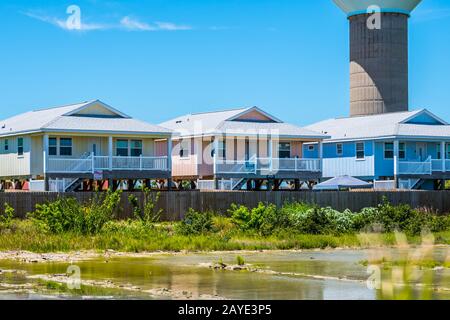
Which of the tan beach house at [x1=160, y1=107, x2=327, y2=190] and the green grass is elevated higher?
the tan beach house at [x1=160, y1=107, x2=327, y2=190]

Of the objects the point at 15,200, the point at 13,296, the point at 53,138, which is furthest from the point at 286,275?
the point at 53,138

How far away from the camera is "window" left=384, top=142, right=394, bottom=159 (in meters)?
70.1

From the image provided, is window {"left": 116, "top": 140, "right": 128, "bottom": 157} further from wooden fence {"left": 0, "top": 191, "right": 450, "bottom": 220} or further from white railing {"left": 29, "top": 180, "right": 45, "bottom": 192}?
wooden fence {"left": 0, "top": 191, "right": 450, "bottom": 220}

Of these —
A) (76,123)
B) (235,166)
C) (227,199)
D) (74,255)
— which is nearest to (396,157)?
(235,166)

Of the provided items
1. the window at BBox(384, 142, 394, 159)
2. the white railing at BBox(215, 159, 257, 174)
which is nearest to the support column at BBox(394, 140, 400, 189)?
the window at BBox(384, 142, 394, 159)

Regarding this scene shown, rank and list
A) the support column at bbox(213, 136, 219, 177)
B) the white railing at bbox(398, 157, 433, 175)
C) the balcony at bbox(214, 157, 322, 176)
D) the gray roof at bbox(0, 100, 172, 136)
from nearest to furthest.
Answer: the gray roof at bbox(0, 100, 172, 136), the support column at bbox(213, 136, 219, 177), the balcony at bbox(214, 157, 322, 176), the white railing at bbox(398, 157, 433, 175)

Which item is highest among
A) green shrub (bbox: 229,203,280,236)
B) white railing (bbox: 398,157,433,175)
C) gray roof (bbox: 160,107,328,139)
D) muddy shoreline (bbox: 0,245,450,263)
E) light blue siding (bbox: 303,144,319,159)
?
gray roof (bbox: 160,107,328,139)

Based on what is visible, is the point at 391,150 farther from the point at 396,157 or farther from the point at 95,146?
the point at 95,146

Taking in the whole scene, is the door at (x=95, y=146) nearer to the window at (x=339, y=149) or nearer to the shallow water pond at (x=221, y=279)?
the window at (x=339, y=149)

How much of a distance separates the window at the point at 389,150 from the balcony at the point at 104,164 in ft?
55.5

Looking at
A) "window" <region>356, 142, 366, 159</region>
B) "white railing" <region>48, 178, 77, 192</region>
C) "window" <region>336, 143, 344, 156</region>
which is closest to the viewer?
"white railing" <region>48, 178, 77, 192</region>

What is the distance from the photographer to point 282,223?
38.7 metres

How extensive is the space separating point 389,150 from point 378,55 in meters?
24.2

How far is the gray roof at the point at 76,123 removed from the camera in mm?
58588
